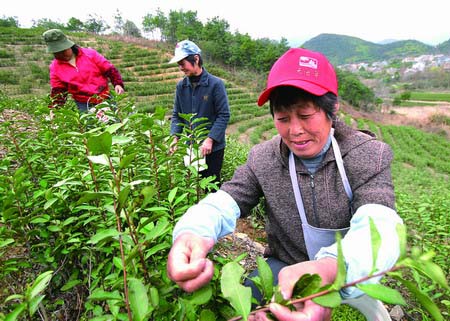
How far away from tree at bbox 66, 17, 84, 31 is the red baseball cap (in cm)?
6059

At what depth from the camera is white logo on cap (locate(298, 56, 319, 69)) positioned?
114cm

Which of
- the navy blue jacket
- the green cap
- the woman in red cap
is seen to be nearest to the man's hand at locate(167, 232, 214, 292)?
the woman in red cap

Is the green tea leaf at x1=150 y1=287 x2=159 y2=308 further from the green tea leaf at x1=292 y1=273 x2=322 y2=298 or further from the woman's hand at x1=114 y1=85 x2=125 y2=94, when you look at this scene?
the woman's hand at x1=114 y1=85 x2=125 y2=94

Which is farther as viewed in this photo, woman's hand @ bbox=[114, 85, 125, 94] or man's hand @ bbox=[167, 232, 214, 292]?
woman's hand @ bbox=[114, 85, 125, 94]

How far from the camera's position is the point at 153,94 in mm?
23109

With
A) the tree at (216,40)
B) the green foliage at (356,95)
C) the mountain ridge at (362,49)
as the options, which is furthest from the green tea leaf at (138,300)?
the mountain ridge at (362,49)

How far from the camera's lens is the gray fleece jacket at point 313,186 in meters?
1.12

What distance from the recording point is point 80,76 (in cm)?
299

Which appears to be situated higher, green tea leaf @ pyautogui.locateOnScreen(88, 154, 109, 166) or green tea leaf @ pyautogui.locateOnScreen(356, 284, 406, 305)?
green tea leaf @ pyautogui.locateOnScreen(88, 154, 109, 166)

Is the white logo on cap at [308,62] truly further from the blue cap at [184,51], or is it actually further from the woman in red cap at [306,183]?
the blue cap at [184,51]

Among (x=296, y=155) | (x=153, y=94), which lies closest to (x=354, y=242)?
(x=296, y=155)

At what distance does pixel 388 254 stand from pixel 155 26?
54.0 m

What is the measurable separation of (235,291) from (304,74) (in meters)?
0.87

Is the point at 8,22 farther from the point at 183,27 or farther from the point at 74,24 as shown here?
the point at 183,27
